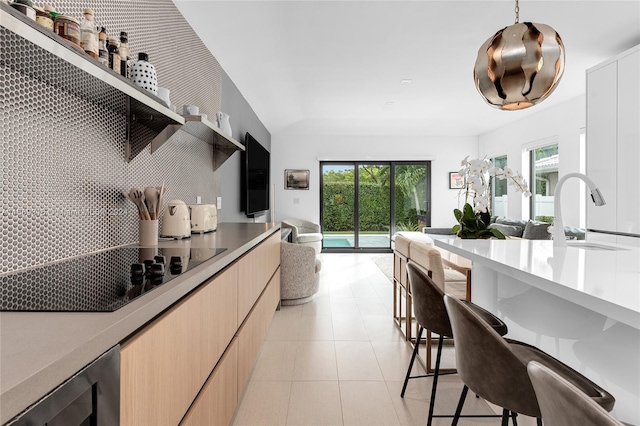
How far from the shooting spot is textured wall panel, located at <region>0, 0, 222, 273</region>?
3.67ft

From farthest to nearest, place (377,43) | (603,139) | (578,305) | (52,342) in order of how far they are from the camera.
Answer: (377,43), (603,139), (578,305), (52,342)

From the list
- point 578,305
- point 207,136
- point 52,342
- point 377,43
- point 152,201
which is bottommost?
point 578,305

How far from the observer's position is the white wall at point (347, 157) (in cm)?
782

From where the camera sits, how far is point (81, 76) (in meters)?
1.20

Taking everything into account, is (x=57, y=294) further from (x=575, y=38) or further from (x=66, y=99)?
(x=575, y=38)

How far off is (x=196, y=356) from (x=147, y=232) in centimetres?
81

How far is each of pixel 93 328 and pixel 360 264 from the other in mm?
6036

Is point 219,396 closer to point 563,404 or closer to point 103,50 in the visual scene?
point 563,404

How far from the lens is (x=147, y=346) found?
2.75ft

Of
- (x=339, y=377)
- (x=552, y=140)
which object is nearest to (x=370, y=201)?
(x=552, y=140)

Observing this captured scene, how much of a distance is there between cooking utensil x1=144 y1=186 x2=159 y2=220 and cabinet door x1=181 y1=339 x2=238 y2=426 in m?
0.72

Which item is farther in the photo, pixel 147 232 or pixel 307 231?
pixel 307 231

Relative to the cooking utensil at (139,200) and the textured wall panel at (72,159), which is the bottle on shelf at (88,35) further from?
the cooking utensil at (139,200)

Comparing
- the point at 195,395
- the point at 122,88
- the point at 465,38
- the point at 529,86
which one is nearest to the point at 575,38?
the point at 465,38
